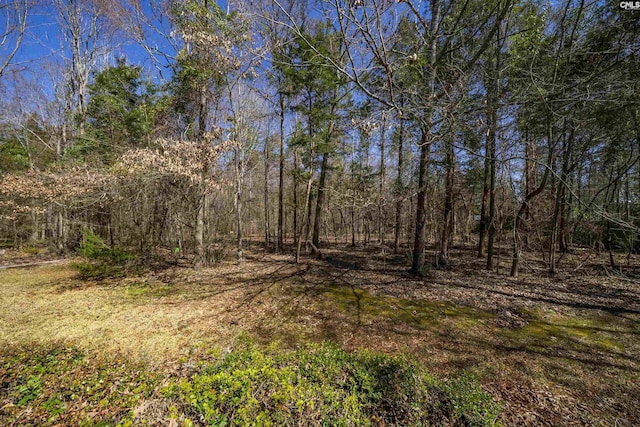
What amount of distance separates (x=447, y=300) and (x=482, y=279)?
2407 millimetres

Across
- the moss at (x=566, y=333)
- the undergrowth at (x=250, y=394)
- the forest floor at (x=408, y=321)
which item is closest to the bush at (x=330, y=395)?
the undergrowth at (x=250, y=394)

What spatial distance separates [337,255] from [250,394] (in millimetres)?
9078

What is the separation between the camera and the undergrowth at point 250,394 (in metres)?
2.30

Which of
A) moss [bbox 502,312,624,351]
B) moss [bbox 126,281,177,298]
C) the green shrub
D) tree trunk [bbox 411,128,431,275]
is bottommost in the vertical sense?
moss [bbox 126,281,177,298]

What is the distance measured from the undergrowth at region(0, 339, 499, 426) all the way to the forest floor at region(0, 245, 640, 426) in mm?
467

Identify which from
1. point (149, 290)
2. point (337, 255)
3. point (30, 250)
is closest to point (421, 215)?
point (337, 255)

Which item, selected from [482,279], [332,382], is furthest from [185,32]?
[482,279]

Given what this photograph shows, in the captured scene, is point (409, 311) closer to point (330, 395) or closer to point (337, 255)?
point (330, 395)

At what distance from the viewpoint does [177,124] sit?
8.40 meters

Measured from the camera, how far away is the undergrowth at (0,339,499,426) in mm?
2301

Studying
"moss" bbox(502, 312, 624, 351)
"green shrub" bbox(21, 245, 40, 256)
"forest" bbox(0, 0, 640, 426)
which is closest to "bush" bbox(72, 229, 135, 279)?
"forest" bbox(0, 0, 640, 426)

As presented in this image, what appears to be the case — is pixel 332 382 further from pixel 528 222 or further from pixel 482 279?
pixel 528 222

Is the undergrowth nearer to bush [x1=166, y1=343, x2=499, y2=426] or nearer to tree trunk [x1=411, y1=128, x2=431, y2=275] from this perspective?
bush [x1=166, y1=343, x2=499, y2=426]

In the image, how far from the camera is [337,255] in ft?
37.3
